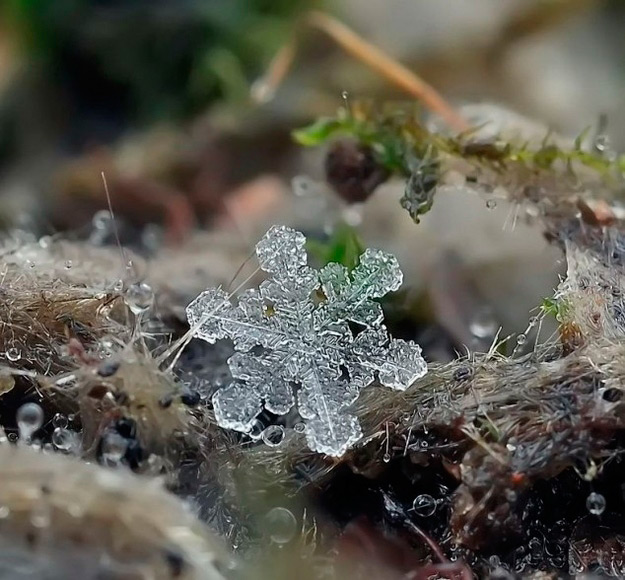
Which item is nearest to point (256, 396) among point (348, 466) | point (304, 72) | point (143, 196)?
point (348, 466)

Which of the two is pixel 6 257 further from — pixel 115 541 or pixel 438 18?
pixel 438 18

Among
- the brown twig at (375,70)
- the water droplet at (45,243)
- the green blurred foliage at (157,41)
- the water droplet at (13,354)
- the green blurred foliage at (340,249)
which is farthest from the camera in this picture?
the green blurred foliage at (157,41)

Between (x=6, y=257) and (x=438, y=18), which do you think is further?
(x=438, y=18)

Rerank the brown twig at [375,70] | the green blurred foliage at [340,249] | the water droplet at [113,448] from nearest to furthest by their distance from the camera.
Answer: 1. the water droplet at [113,448]
2. the green blurred foliage at [340,249]
3. the brown twig at [375,70]

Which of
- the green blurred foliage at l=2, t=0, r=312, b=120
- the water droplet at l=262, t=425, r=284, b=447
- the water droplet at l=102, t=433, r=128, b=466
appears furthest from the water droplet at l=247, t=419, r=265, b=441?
the green blurred foliage at l=2, t=0, r=312, b=120

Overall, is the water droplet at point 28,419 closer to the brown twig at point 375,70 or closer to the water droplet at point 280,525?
the water droplet at point 280,525

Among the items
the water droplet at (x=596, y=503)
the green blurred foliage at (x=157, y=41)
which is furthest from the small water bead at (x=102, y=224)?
the water droplet at (x=596, y=503)
